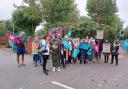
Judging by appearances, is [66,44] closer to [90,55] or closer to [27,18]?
[90,55]

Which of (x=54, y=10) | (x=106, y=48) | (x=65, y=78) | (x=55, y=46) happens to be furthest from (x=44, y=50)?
(x=54, y=10)

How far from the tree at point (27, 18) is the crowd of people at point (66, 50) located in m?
23.2

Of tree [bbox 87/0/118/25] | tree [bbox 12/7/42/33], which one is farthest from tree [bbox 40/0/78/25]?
tree [bbox 87/0/118/25]

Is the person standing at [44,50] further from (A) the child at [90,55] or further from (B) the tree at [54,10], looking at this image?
(B) the tree at [54,10]

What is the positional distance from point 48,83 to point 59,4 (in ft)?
98.0

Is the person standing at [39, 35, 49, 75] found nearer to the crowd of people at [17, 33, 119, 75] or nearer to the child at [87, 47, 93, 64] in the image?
the crowd of people at [17, 33, 119, 75]

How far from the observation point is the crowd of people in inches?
591

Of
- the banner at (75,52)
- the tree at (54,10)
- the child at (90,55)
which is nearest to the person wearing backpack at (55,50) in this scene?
the banner at (75,52)

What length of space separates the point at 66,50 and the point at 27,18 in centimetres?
2935

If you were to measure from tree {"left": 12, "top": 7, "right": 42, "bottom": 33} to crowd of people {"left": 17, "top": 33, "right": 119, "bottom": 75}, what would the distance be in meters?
23.2

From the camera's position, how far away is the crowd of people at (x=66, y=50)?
1502cm

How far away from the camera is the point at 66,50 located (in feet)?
57.5

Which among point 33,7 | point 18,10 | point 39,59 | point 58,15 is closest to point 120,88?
point 39,59

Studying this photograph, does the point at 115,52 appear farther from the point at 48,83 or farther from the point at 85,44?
the point at 48,83
